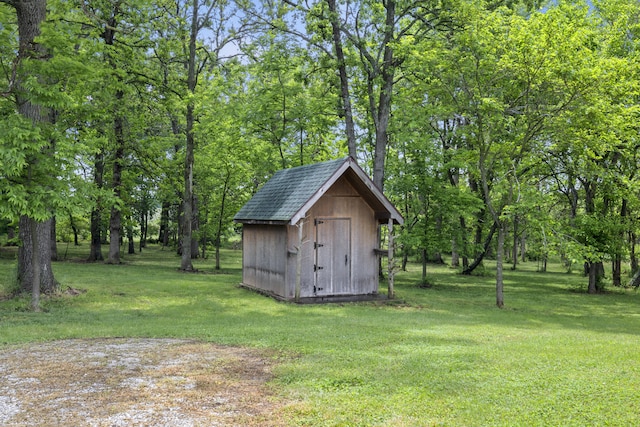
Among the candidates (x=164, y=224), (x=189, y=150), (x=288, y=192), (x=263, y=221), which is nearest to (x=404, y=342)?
(x=263, y=221)

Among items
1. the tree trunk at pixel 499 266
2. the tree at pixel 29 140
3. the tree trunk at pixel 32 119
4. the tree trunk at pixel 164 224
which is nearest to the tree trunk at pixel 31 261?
the tree trunk at pixel 32 119

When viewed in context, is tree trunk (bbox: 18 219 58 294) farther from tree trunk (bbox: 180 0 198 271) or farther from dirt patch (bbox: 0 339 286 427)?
tree trunk (bbox: 180 0 198 271)

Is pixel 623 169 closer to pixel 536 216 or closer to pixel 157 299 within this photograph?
pixel 536 216

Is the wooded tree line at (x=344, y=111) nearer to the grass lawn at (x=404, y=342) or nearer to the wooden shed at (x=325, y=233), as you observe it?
the grass lawn at (x=404, y=342)

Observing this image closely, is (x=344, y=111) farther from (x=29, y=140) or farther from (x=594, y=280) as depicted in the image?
(x=29, y=140)

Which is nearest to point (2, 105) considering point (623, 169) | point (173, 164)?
point (173, 164)

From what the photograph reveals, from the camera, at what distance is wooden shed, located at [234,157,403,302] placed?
17250 millimetres

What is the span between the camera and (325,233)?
17.9 metres

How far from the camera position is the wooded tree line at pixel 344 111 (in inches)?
535

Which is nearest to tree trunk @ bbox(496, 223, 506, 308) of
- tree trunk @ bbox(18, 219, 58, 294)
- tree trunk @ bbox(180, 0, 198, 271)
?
tree trunk @ bbox(18, 219, 58, 294)

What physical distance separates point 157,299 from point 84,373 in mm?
9389

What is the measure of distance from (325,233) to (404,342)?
305 inches

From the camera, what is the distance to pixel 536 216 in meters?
19.8

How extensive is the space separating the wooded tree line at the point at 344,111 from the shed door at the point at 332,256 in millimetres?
5217
